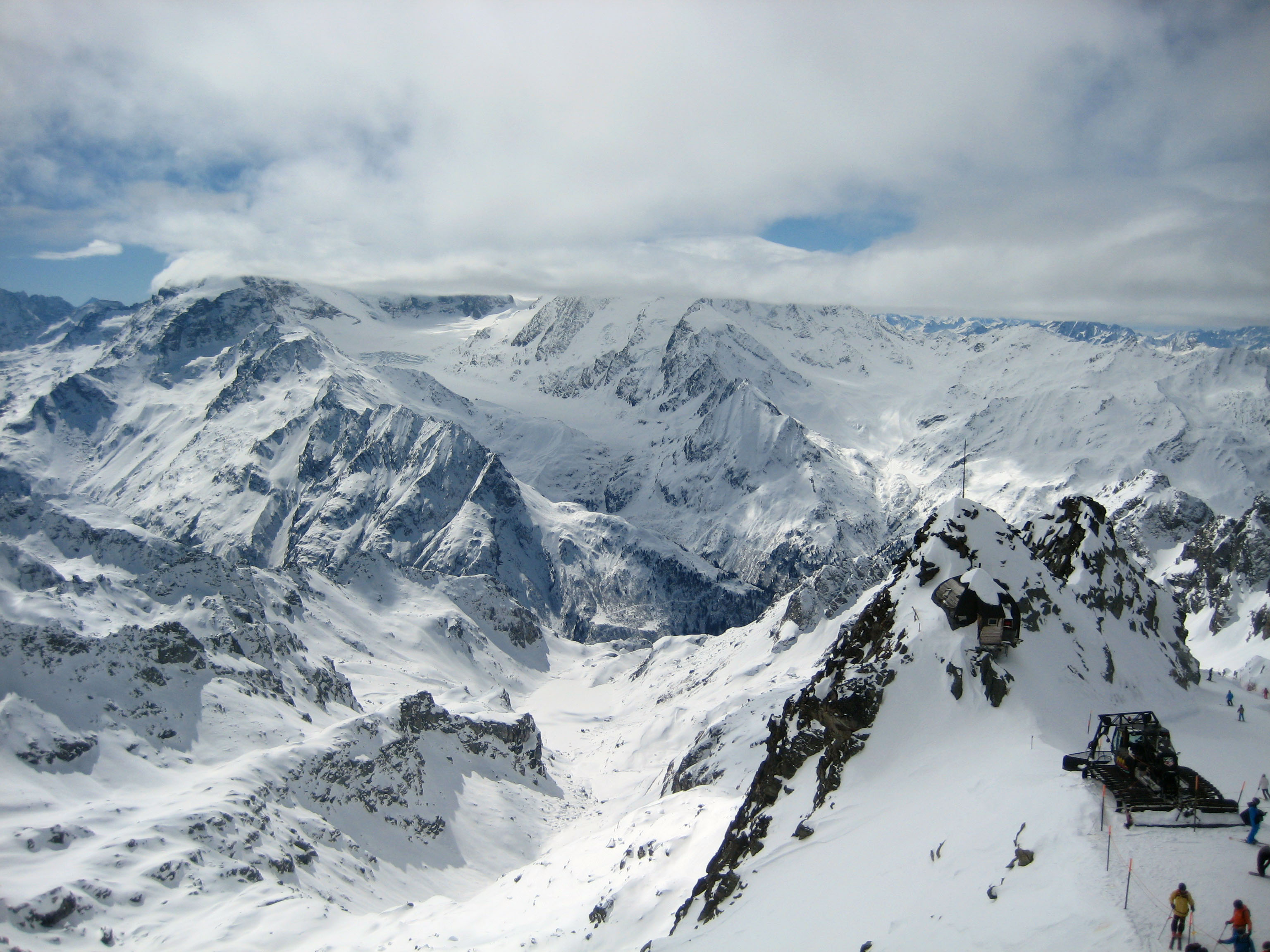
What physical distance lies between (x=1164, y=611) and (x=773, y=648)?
293 feet

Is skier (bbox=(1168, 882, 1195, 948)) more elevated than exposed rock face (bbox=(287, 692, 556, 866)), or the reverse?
skier (bbox=(1168, 882, 1195, 948))

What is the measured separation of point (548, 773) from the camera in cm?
13738

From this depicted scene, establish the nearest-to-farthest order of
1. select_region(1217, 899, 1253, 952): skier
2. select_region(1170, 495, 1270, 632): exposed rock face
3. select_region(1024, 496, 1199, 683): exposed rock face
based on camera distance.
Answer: select_region(1217, 899, 1253, 952): skier, select_region(1024, 496, 1199, 683): exposed rock face, select_region(1170, 495, 1270, 632): exposed rock face

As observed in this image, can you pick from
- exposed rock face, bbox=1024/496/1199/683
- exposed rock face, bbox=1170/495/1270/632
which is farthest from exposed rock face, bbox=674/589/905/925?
exposed rock face, bbox=1170/495/1270/632

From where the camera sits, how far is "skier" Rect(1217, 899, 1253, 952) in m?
20.5

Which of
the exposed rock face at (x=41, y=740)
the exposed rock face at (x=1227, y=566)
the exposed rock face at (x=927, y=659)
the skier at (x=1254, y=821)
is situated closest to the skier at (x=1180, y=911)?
the skier at (x=1254, y=821)

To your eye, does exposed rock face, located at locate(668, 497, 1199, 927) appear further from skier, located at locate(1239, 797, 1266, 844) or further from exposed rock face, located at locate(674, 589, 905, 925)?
skier, located at locate(1239, 797, 1266, 844)

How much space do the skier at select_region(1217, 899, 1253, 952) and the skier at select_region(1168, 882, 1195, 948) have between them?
904 mm

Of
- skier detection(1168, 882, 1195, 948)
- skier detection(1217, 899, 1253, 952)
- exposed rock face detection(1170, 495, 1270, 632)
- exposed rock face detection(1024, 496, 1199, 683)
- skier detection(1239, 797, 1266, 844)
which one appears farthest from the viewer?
exposed rock face detection(1170, 495, 1270, 632)

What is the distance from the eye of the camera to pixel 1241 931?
67.7ft

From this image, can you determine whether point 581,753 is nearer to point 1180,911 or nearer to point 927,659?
point 927,659

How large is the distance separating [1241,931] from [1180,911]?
129 cm

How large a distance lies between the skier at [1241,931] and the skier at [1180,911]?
0.90 meters

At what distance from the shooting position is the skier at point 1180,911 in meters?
21.2
